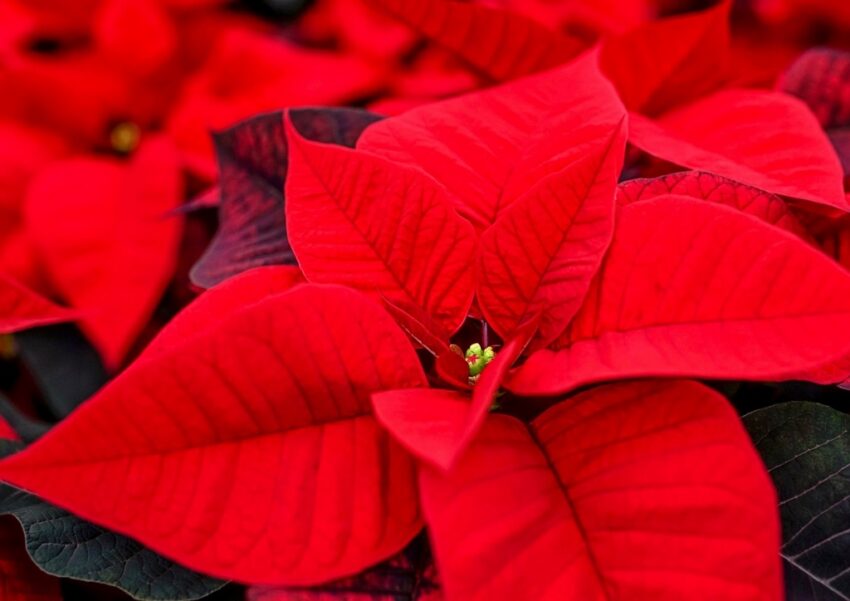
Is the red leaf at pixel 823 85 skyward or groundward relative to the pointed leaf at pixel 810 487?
skyward

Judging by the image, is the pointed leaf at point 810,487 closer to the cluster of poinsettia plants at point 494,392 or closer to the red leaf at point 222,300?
the cluster of poinsettia plants at point 494,392

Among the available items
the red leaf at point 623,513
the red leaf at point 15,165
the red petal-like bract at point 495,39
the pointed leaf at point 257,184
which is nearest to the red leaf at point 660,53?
the red petal-like bract at point 495,39

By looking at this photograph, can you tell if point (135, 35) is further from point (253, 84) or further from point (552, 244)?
point (552, 244)

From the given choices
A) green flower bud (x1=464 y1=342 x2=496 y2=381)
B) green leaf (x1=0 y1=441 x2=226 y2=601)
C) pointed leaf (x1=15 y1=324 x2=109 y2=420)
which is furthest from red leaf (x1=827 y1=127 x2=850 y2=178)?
pointed leaf (x1=15 y1=324 x2=109 y2=420)

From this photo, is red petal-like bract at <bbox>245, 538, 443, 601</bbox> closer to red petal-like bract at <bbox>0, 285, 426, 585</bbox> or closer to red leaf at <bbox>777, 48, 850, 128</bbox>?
red petal-like bract at <bbox>0, 285, 426, 585</bbox>

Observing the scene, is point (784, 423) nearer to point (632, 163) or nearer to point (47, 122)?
point (632, 163)

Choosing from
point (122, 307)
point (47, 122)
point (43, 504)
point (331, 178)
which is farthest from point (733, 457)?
point (47, 122)
